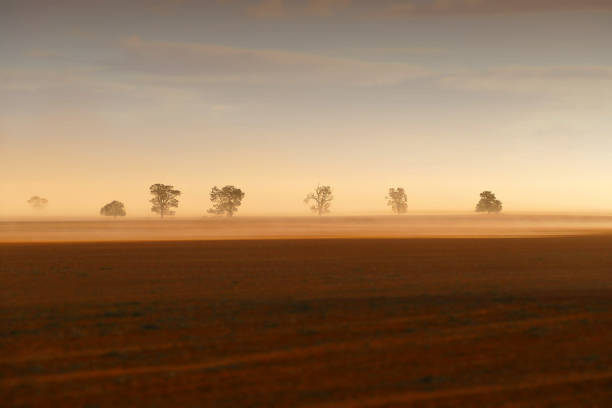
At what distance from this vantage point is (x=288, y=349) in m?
9.26

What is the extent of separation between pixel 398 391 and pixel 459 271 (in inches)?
531

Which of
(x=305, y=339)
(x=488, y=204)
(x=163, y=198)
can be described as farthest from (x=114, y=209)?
(x=305, y=339)

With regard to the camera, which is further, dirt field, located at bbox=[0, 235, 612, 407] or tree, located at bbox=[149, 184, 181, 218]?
tree, located at bbox=[149, 184, 181, 218]

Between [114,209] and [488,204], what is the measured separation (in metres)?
105

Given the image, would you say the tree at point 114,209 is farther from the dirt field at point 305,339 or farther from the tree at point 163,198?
the dirt field at point 305,339

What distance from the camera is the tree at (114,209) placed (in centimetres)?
16734

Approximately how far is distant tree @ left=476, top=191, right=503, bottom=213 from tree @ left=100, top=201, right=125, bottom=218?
101 m

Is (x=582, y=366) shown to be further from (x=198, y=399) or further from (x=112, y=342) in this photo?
(x=112, y=342)

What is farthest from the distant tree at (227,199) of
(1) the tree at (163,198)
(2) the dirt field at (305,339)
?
(2) the dirt field at (305,339)

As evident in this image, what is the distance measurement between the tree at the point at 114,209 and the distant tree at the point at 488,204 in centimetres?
10095

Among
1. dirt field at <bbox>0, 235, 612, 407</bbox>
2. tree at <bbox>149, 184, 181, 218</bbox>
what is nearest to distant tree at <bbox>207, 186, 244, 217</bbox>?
tree at <bbox>149, 184, 181, 218</bbox>

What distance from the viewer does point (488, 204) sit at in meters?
162

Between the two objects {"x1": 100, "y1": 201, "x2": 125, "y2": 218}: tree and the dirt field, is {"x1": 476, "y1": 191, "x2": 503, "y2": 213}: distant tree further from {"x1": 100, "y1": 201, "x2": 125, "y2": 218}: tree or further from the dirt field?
the dirt field

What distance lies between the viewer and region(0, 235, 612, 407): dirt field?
289 inches
